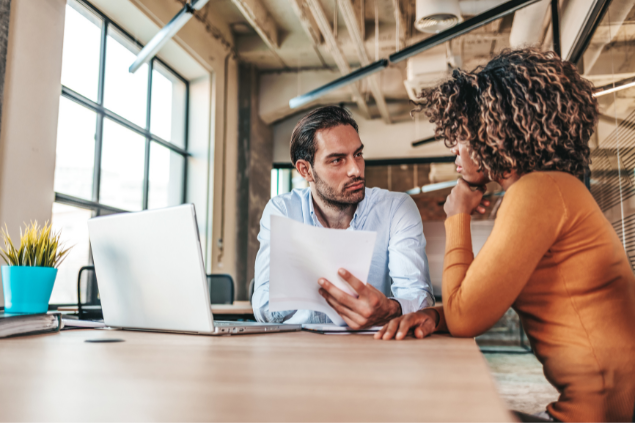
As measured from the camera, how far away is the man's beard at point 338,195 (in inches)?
82.7

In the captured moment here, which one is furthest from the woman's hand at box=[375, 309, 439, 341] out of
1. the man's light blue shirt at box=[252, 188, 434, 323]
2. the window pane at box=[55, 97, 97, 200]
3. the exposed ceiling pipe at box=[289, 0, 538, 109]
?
the window pane at box=[55, 97, 97, 200]

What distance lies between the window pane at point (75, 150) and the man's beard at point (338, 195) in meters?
2.73

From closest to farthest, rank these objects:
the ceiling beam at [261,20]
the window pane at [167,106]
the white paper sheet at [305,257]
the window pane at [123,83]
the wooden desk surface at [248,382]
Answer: the wooden desk surface at [248,382]
the white paper sheet at [305,257]
the window pane at [123,83]
the ceiling beam at [261,20]
the window pane at [167,106]

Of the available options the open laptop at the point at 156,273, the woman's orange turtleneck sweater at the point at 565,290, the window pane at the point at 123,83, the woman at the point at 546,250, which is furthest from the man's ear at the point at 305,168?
the window pane at the point at 123,83

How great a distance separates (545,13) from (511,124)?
399cm

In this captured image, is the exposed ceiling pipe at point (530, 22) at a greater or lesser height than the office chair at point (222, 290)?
greater

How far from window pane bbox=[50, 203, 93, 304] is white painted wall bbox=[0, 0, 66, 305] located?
435 millimetres

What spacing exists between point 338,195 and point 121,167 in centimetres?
357

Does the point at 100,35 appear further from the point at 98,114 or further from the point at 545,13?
the point at 545,13

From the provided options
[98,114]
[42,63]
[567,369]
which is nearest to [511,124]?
[567,369]

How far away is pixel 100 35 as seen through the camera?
15.6 feet

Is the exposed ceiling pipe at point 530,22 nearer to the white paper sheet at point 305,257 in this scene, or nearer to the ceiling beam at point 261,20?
the ceiling beam at point 261,20

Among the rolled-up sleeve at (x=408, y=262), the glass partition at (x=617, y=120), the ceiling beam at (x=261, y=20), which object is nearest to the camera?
the rolled-up sleeve at (x=408, y=262)

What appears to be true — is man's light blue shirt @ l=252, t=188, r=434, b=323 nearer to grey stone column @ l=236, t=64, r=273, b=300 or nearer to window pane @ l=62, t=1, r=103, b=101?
window pane @ l=62, t=1, r=103, b=101
